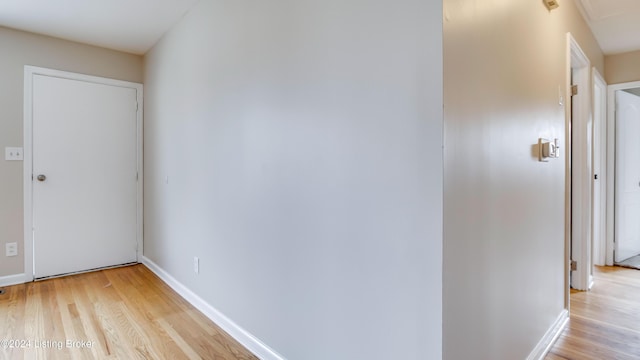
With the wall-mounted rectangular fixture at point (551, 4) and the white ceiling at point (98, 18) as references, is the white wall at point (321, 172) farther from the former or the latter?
the wall-mounted rectangular fixture at point (551, 4)

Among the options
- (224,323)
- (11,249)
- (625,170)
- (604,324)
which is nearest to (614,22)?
(625,170)

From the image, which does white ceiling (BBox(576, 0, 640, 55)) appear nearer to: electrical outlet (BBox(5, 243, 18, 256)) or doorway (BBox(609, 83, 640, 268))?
doorway (BBox(609, 83, 640, 268))

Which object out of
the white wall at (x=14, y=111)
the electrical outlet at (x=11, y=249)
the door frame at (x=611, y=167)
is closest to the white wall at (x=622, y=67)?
the door frame at (x=611, y=167)

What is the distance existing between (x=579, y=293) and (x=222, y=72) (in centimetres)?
337

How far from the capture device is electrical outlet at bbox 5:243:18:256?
2998 millimetres

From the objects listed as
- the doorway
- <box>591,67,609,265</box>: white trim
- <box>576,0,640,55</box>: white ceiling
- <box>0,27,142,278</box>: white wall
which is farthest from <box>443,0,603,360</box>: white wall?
<box>0,27,142,278</box>: white wall

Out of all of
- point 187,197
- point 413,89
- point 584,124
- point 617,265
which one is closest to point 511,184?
point 413,89

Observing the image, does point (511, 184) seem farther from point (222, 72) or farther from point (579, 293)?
point (579, 293)

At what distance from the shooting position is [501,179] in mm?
1436

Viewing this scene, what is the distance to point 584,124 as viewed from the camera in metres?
2.67

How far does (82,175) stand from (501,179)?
375 centimetres

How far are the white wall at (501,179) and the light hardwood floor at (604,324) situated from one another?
0.18m

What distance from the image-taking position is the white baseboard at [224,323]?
181 centimetres

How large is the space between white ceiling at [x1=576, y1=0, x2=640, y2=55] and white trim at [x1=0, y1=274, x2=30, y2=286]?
5.24 meters
